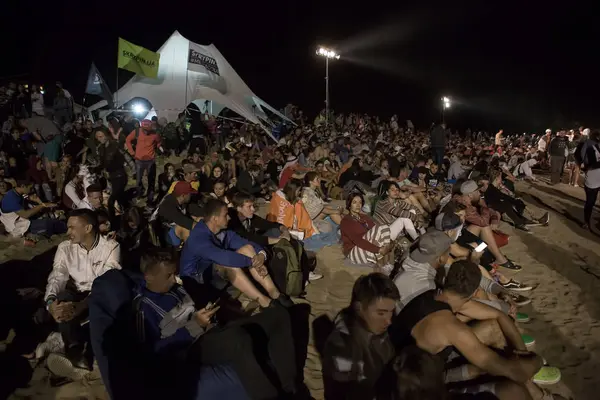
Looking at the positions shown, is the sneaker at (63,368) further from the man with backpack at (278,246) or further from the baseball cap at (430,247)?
the baseball cap at (430,247)

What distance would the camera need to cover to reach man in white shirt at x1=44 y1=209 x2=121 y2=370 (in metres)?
3.40

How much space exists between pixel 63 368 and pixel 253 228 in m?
2.93

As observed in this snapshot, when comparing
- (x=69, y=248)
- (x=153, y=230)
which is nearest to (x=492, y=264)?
(x=153, y=230)

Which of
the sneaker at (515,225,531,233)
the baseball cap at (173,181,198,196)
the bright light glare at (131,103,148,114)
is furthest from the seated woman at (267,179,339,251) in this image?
the bright light glare at (131,103,148,114)

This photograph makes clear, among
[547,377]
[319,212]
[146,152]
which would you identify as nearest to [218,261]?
[547,377]

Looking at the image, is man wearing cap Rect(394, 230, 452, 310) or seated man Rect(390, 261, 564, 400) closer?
seated man Rect(390, 261, 564, 400)

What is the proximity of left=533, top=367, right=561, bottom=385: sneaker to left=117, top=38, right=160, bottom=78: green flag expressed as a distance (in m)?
13.7

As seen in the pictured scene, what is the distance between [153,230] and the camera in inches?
232

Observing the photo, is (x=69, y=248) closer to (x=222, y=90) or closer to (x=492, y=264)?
(x=492, y=264)

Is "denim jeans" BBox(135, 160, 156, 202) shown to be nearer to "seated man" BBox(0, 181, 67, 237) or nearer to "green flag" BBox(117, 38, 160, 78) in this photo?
"seated man" BBox(0, 181, 67, 237)

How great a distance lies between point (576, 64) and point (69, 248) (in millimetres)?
54108

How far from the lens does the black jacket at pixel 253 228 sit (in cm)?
518

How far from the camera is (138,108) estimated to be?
52.1 ft

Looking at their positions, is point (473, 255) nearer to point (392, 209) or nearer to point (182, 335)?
point (392, 209)
